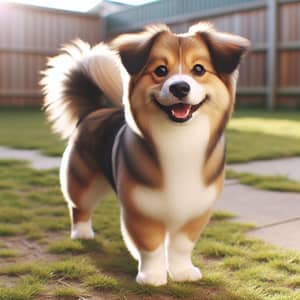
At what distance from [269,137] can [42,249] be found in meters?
4.23

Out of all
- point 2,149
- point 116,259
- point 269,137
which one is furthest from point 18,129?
point 116,259

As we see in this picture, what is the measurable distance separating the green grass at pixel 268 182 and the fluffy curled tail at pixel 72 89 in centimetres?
138

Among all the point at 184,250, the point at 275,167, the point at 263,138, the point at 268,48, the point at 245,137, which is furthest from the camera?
the point at 268,48

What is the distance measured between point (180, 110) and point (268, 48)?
961 cm

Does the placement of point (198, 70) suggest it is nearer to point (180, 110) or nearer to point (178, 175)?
point (180, 110)

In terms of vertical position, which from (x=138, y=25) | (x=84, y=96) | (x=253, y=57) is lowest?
(x=84, y=96)

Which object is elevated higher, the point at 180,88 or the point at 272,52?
the point at 272,52

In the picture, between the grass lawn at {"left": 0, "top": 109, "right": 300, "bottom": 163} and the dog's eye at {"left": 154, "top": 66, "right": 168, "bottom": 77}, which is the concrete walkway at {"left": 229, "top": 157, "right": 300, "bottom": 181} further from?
the dog's eye at {"left": 154, "top": 66, "right": 168, "bottom": 77}

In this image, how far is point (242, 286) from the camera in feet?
Answer: 5.83

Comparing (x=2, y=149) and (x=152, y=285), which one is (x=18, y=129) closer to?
(x=2, y=149)

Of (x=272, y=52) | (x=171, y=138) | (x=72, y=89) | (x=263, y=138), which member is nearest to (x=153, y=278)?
(x=171, y=138)

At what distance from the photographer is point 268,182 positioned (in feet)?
11.5

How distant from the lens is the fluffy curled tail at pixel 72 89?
2.50 m

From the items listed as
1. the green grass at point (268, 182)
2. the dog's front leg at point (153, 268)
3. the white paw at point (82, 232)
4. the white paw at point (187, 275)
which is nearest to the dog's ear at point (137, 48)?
the dog's front leg at point (153, 268)
